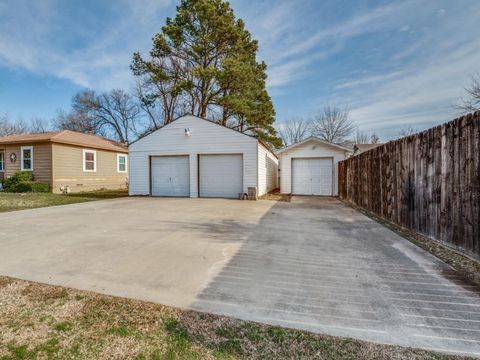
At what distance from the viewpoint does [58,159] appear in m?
14.0

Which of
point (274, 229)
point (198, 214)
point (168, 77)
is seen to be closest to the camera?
point (274, 229)

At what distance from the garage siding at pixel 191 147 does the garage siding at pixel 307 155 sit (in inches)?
133

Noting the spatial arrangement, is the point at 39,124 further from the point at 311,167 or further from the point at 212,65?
the point at 311,167

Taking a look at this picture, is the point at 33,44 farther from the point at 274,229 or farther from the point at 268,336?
the point at 268,336

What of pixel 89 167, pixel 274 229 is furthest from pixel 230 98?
pixel 274 229

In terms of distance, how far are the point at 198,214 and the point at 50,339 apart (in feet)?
18.9

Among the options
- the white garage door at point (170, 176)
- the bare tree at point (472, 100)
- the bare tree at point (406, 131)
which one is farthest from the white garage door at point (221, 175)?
the bare tree at point (406, 131)

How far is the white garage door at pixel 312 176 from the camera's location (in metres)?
14.3

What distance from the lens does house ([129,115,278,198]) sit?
12.3m

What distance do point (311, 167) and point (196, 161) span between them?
6589 mm

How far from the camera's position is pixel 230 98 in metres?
17.5

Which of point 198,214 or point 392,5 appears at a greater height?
point 392,5

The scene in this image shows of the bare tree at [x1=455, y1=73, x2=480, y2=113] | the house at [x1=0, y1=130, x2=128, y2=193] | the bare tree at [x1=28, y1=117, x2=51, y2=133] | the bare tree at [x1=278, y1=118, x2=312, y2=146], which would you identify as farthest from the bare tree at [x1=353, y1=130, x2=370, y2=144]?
the bare tree at [x1=28, y1=117, x2=51, y2=133]

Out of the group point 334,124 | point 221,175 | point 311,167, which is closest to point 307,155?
point 311,167
